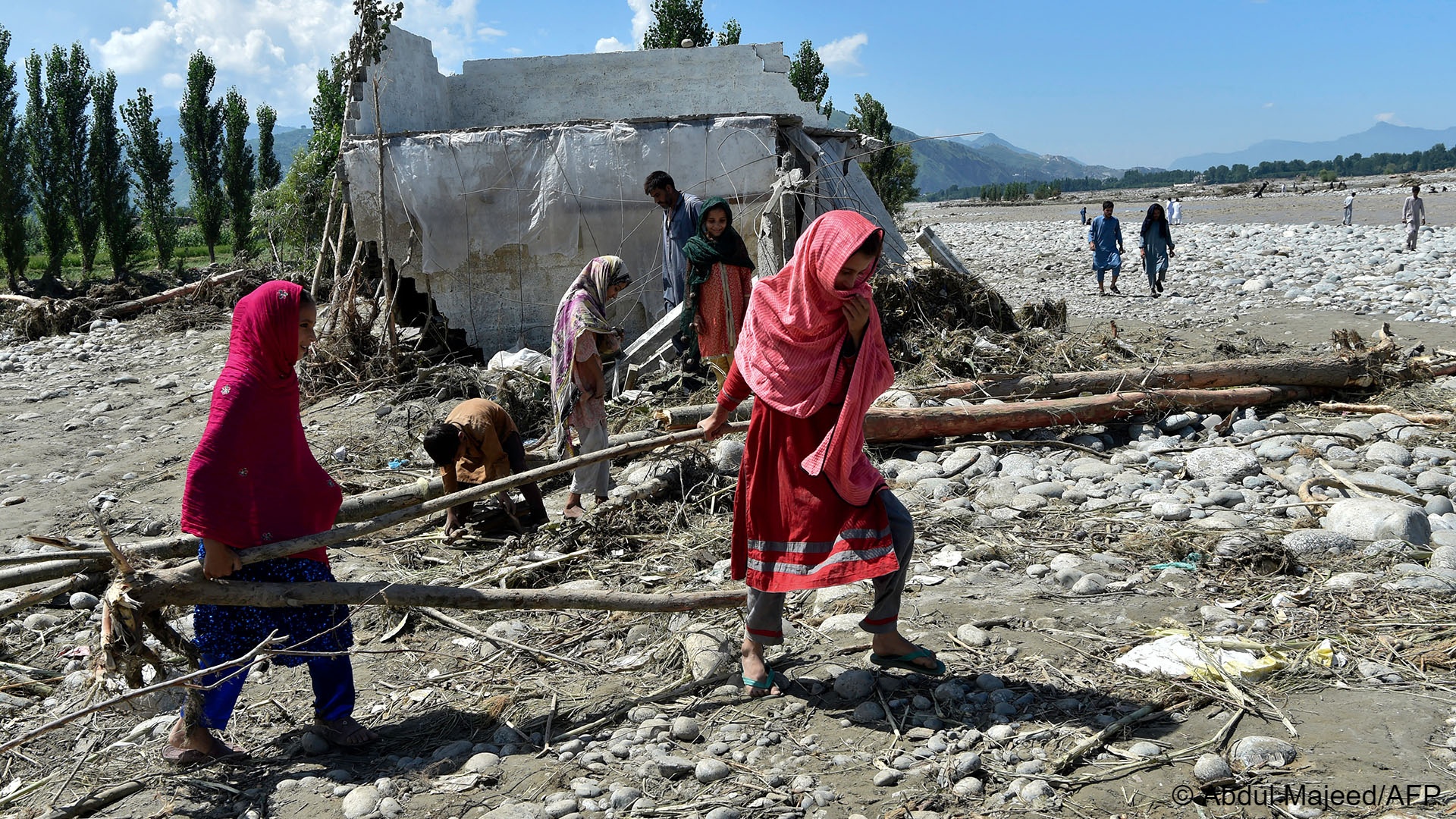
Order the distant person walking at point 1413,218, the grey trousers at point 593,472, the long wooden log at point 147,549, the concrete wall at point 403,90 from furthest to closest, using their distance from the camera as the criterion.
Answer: the distant person walking at point 1413,218, the concrete wall at point 403,90, the grey trousers at point 593,472, the long wooden log at point 147,549

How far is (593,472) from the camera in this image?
5.29 metres

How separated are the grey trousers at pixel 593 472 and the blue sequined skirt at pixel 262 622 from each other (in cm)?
227

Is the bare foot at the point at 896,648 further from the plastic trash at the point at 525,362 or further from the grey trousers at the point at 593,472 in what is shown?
the plastic trash at the point at 525,362

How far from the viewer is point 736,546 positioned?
3.05 metres

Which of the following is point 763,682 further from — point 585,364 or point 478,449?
point 585,364

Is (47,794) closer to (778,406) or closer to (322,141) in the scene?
(778,406)

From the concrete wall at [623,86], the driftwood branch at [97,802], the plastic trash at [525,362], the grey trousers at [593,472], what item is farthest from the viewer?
the concrete wall at [623,86]

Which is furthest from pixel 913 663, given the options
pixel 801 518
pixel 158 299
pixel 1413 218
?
pixel 1413 218

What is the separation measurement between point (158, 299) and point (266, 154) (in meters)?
12.3

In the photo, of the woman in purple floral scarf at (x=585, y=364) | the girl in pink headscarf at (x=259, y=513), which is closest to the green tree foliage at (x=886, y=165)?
the woman in purple floral scarf at (x=585, y=364)

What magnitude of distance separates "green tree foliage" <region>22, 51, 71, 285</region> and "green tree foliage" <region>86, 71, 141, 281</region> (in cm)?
66

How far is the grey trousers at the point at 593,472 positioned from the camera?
5258mm

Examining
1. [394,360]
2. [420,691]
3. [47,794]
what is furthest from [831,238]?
[394,360]

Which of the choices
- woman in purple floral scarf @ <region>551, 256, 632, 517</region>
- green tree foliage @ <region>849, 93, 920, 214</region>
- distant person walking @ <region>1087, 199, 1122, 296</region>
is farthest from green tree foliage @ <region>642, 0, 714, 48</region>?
woman in purple floral scarf @ <region>551, 256, 632, 517</region>
